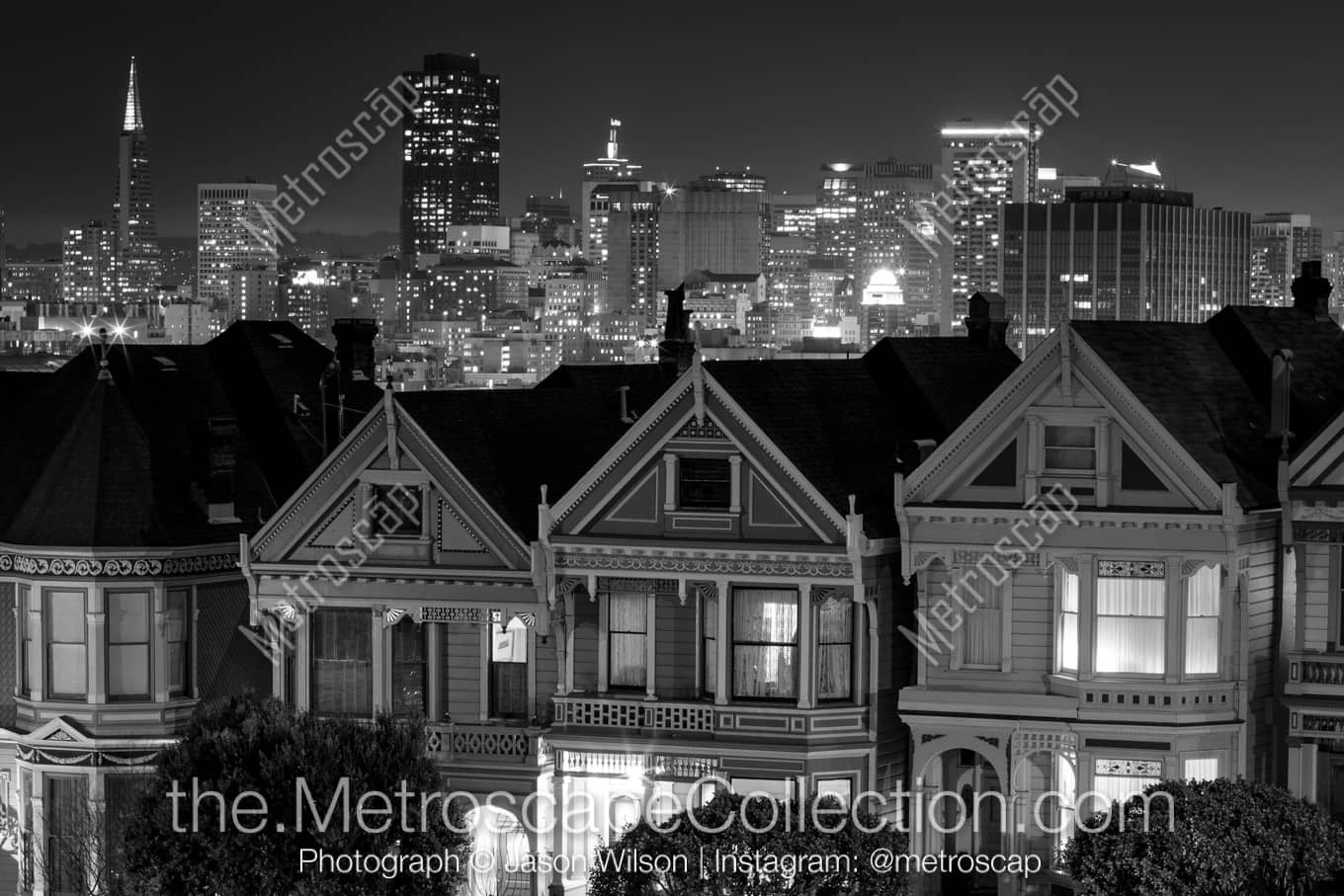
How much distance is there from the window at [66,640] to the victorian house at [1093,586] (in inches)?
490

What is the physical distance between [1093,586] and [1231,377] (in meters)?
4.40

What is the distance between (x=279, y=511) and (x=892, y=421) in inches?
364

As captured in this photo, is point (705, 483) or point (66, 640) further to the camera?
point (66, 640)

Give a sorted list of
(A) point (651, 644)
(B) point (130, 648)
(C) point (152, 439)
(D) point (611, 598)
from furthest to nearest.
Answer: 1. (C) point (152, 439)
2. (B) point (130, 648)
3. (D) point (611, 598)
4. (A) point (651, 644)

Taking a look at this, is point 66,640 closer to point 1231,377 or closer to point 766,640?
point 766,640

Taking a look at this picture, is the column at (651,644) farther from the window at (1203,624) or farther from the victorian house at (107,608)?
the window at (1203,624)

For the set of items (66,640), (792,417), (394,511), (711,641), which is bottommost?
(66,640)

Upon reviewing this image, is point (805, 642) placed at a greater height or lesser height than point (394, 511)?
lesser

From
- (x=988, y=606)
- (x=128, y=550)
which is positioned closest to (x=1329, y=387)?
(x=988, y=606)

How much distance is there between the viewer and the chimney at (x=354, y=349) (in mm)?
42781

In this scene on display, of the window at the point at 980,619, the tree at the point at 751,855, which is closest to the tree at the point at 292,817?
the tree at the point at 751,855

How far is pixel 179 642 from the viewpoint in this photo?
37.3 meters

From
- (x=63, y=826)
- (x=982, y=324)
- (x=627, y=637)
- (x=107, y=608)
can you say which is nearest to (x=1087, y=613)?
(x=627, y=637)

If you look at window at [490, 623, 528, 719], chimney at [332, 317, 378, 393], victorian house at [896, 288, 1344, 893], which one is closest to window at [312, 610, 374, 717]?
window at [490, 623, 528, 719]
